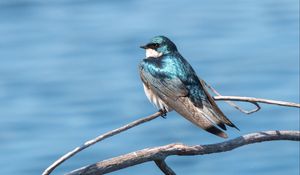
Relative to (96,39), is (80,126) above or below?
below

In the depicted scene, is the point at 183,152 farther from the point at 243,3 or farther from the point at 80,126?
the point at 243,3

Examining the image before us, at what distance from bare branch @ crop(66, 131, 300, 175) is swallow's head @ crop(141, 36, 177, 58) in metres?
1.75

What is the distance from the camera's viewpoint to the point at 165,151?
3520mm

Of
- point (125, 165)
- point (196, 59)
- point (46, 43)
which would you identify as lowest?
point (125, 165)

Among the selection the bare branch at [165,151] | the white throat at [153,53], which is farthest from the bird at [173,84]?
the bare branch at [165,151]

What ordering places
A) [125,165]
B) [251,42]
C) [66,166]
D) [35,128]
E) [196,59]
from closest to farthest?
[125,165]
[66,166]
[35,128]
[196,59]
[251,42]

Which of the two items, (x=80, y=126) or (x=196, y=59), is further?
(x=196, y=59)

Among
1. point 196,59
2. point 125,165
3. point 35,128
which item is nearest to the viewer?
point 125,165

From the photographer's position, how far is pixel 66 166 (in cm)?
797

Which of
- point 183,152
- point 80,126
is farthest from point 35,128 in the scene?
point 183,152

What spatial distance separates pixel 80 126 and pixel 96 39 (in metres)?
1.86

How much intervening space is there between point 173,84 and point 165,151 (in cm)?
165

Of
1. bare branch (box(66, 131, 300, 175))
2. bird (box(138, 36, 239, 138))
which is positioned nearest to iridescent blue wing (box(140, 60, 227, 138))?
bird (box(138, 36, 239, 138))

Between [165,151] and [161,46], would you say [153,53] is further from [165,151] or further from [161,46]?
[165,151]
